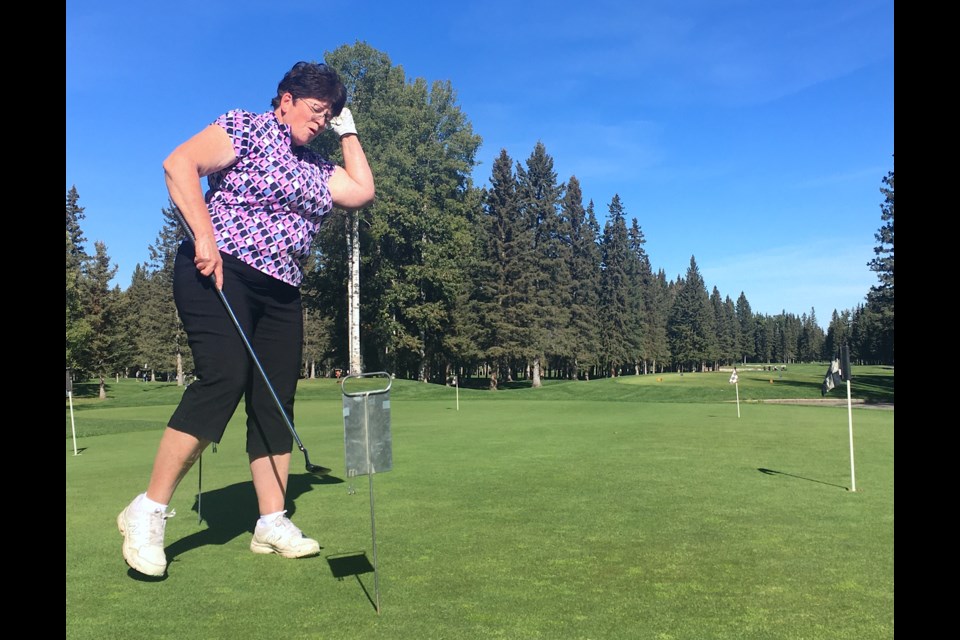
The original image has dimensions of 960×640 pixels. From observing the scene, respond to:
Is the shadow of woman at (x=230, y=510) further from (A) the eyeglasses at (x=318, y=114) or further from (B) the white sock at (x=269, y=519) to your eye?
(A) the eyeglasses at (x=318, y=114)

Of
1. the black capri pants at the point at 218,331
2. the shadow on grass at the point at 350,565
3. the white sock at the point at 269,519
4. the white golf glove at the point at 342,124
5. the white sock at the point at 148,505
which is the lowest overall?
the shadow on grass at the point at 350,565

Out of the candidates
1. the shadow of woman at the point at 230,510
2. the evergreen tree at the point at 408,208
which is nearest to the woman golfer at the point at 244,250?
the shadow of woman at the point at 230,510

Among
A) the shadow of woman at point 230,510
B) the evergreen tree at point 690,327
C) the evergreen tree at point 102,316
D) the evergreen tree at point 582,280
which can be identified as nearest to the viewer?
the shadow of woman at point 230,510

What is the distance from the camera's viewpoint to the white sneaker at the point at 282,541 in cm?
384

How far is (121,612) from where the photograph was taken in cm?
299

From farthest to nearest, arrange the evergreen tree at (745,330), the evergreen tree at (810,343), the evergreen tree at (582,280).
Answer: the evergreen tree at (810,343) < the evergreen tree at (745,330) < the evergreen tree at (582,280)

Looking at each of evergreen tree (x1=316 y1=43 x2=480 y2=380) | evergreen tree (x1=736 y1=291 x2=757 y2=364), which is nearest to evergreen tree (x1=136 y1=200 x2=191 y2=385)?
evergreen tree (x1=316 y1=43 x2=480 y2=380)

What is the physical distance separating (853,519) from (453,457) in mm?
4969

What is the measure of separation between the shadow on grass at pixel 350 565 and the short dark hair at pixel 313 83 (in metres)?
2.65

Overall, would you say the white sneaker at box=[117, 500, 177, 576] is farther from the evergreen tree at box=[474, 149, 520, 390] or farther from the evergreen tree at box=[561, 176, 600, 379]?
the evergreen tree at box=[561, 176, 600, 379]

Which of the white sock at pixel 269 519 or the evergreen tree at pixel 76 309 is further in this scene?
the evergreen tree at pixel 76 309

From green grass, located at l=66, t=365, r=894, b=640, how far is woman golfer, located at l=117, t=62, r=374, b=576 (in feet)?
1.54
